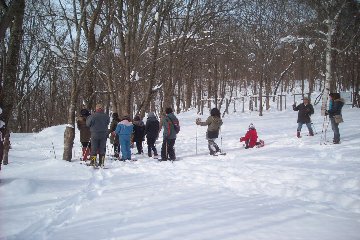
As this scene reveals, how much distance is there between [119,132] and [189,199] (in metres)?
5.98

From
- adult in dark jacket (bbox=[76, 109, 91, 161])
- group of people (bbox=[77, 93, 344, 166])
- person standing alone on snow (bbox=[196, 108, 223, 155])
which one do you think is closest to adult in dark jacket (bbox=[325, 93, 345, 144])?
group of people (bbox=[77, 93, 344, 166])

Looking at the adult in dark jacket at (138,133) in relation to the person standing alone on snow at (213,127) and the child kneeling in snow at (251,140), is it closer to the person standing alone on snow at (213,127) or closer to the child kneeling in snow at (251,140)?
the person standing alone on snow at (213,127)

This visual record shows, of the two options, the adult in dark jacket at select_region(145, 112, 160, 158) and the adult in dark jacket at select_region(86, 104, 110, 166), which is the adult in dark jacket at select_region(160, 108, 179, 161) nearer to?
the adult in dark jacket at select_region(145, 112, 160, 158)

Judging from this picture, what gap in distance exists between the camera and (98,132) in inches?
393

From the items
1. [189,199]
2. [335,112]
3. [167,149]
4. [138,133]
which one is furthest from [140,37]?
[189,199]

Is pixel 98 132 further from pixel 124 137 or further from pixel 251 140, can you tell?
pixel 251 140

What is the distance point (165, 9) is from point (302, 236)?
11.6m

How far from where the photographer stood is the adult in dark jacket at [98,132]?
32.7 ft

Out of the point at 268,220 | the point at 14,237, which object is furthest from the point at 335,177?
the point at 14,237

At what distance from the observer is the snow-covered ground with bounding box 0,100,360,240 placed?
14.6ft

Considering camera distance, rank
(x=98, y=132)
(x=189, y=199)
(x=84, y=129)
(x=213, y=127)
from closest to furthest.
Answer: (x=189, y=199), (x=98, y=132), (x=84, y=129), (x=213, y=127)

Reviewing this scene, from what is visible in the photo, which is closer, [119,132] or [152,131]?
[119,132]

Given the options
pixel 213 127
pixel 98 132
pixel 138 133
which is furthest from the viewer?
pixel 138 133

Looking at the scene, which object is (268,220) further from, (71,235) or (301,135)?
(301,135)
